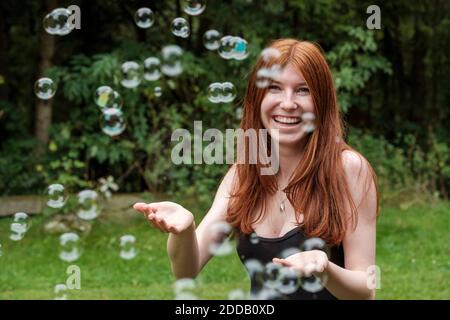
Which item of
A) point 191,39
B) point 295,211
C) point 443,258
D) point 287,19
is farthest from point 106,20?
point 295,211

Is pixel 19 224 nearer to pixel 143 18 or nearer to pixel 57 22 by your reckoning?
pixel 57 22

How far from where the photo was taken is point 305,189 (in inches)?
80.7

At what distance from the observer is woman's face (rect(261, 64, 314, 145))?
79.5 inches

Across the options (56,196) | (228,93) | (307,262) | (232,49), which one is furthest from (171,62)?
(307,262)

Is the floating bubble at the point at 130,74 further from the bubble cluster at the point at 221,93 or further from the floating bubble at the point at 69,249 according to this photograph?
the floating bubble at the point at 69,249

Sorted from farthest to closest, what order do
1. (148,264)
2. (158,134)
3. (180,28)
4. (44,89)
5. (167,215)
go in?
(158,134) → (148,264) → (44,89) → (180,28) → (167,215)

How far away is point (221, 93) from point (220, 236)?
1.06 m

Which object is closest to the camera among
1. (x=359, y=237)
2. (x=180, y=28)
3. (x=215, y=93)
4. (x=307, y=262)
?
(x=307, y=262)

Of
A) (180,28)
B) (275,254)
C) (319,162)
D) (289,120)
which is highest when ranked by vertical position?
(180,28)

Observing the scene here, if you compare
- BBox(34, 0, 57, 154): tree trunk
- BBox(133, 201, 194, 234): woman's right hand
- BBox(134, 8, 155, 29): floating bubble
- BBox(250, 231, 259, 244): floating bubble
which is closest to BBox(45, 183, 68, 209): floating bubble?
BBox(134, 8, 155, 29): floating bubble

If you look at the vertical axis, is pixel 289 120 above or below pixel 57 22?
below

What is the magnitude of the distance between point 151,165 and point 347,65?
1816 millimetres

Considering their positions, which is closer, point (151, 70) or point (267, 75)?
point (267, 75)
